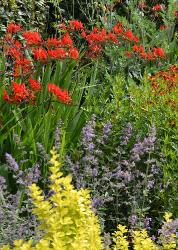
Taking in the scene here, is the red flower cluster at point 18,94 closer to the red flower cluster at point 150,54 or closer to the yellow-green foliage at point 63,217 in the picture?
the yellow-green foliage at point 63,217

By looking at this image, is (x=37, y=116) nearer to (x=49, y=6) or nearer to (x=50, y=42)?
(x=50, y=42)

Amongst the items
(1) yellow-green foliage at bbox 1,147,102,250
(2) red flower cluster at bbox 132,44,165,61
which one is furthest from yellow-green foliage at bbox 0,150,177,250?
(2) red flower cluster at bbox 132,44,165,61

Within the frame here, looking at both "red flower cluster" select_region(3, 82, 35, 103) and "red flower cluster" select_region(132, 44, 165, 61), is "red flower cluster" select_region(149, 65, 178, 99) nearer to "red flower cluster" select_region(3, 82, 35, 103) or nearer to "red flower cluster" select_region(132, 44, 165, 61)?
"red flower cluster" select_region(132, 44, 165, 61)

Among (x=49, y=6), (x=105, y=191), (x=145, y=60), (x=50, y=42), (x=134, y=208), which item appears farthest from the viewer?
(x=49, y=6)

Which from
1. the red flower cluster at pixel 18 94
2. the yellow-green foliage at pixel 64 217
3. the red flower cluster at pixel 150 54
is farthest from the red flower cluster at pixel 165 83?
the yellow-green foliage at pixel 64 217

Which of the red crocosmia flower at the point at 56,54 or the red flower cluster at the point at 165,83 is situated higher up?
the red crocosmia flower at the point at 56,54

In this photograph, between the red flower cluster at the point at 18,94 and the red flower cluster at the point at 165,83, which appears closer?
the red flower cluster at the point at 18,94

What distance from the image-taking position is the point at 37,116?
4.60 m

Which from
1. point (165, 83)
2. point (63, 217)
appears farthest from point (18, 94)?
point (63, 217)

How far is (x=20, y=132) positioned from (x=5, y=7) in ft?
8.92

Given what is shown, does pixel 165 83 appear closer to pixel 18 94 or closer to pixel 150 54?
pixel 150 54

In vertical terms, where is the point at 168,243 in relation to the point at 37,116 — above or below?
above

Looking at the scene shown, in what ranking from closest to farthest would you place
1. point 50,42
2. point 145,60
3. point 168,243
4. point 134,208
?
point 168,243, point 134,208, point 50,42, point 145,60

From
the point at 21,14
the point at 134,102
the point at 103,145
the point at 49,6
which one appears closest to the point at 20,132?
the point at 103,145
